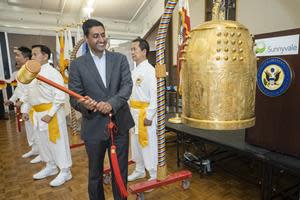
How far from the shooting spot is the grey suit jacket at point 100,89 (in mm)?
1351

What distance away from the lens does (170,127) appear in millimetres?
2719

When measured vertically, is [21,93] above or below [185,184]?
above

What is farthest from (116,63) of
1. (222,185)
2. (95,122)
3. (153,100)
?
(222,185)

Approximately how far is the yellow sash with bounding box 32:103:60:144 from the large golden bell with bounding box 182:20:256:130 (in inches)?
82.5

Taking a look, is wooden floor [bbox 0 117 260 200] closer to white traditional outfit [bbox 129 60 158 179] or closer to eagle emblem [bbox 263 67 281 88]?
white traditional outfit [bbox 129 60 158 179]

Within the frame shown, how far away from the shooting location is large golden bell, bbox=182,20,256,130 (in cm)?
47

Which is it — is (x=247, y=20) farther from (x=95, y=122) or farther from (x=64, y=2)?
(x=64, y=2)

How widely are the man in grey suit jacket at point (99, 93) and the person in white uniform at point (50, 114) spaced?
0.92 meters

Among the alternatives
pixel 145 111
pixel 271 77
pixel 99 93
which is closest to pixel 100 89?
pixel 99 93

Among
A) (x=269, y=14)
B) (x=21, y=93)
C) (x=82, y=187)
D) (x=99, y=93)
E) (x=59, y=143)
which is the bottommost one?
(x=82, y=187)

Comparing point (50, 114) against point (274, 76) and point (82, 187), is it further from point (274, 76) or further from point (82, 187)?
point (274, 76)

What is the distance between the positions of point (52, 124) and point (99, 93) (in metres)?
1.17

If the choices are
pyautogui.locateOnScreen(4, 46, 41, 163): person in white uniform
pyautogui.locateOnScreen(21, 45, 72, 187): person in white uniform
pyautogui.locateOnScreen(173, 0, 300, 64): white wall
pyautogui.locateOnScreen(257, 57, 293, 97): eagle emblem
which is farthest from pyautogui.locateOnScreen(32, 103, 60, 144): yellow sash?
pyautogui.locateOnScreen(173, 0, 300, 64): white wall

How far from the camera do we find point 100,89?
4.49 feet
